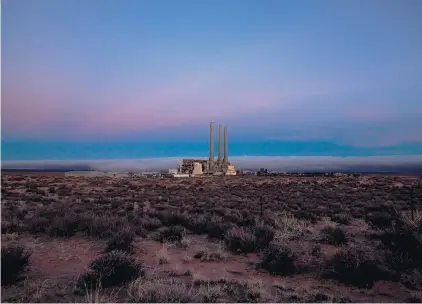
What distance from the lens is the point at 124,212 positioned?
49.3ft

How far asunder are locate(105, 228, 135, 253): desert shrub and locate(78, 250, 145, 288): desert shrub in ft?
5.82

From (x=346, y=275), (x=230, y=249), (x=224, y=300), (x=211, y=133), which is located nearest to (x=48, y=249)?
(x=230, y=249)

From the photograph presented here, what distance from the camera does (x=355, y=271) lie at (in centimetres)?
684

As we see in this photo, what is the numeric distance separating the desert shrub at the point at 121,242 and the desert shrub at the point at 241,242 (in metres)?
2.70

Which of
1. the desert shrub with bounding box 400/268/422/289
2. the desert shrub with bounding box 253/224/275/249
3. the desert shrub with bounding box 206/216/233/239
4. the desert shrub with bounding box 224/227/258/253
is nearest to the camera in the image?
the desert shrub with bounding box 400/268/422/289

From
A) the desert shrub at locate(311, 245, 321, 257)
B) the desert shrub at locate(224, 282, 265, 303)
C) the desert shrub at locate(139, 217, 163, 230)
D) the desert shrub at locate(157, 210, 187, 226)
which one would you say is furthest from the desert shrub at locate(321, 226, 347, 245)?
the desert shrub at locate(139, 217, 163, 230)

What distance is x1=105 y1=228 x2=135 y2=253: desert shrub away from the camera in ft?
28.3

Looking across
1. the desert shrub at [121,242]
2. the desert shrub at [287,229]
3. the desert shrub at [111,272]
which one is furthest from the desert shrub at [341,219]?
the desert shrub at [111,272]

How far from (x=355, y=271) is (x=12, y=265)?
6844 millimetres

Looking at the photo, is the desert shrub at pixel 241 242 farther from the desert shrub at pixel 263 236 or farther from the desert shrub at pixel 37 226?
the desert shrub at pixel 37 226

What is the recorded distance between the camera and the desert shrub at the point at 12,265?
20.7 ft

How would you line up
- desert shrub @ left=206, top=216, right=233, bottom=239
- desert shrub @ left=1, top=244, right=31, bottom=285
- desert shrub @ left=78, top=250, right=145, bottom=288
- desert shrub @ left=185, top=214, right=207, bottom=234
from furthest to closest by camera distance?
1. desert shrub @ left=185, top=214, right=207, bottom=234
2. desert shrub @ left=206, top=216, right=233, bottom=239
3. desert shrub @ left=1, top=244, right=31, bottom=285
4. desert shrub @ left=78, top=250, right=145, bottom=288

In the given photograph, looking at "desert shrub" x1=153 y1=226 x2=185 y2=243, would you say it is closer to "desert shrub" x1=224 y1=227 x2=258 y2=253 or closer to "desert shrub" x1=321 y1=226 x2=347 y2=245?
"desert shrub" x1=224 y1=227 x2=258 y2=253

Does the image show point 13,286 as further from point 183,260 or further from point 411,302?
point 411,302
